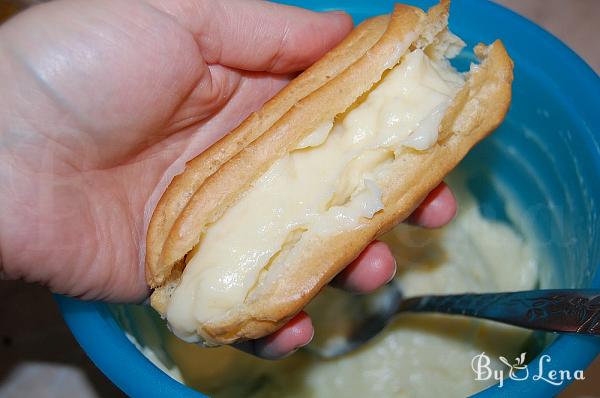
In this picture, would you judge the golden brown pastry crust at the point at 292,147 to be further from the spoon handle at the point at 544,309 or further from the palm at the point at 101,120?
the spoon handle at the point at 544,309

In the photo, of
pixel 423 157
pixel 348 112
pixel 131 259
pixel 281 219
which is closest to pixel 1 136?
pixel 131 259

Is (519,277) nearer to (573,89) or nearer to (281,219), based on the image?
(573,89)

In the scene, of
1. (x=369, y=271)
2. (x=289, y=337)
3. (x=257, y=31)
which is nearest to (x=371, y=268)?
(x=369, y=271)

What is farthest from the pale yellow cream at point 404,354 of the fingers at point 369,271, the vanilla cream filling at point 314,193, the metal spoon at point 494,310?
the vanilla cream filling at point 314,193

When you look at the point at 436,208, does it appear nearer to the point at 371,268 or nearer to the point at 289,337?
the point at 371,268

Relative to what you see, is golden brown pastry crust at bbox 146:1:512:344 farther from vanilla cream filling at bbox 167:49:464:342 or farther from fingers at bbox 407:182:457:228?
Result: fingers at bbox 407:182:457:228
